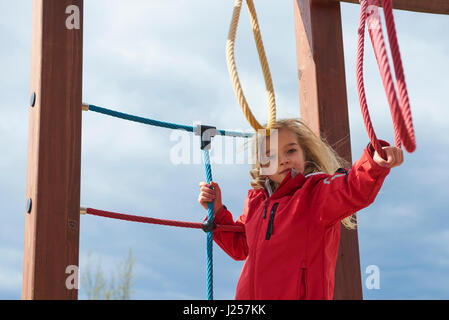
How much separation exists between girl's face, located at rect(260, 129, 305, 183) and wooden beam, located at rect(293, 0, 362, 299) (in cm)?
27

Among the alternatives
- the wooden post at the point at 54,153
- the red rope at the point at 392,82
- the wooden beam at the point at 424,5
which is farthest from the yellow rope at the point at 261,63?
the wooden beam at the point at 424,5

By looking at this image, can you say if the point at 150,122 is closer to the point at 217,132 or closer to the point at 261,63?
the point at 217,132

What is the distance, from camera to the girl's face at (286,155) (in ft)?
7.13

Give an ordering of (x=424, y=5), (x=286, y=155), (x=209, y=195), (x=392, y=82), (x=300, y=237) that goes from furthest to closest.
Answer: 1. (x=424, y=5)
2. (x=209, y=195)
3. (x=286, y=155)
4. (x=300, y=237)
5. (x=392, y=82)

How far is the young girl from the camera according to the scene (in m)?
1.82

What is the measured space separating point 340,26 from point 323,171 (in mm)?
738

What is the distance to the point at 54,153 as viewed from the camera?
1.80m

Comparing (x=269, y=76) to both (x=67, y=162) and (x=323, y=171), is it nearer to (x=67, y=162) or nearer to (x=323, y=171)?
(x=323, y=171)

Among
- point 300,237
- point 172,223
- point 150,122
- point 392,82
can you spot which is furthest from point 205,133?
point 392,82

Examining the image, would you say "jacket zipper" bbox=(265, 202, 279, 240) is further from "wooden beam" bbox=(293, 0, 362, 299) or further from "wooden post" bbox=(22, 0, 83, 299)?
"wooden post" bbox=(22, 0, 83, 299)

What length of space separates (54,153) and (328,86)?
1224 mm

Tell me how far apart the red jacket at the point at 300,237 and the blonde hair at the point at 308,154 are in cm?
16
